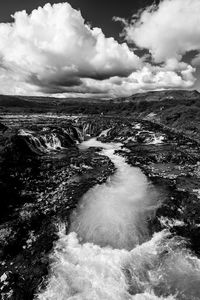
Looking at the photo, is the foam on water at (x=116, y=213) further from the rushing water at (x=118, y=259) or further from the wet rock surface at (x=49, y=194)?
the wet rock surface at (x=49, y=194)

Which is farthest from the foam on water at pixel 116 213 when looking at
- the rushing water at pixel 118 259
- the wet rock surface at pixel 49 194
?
the wet rock surface at pixel 49 194

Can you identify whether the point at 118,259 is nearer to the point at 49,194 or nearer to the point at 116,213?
the point at 116,213

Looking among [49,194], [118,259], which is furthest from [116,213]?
[49,194]

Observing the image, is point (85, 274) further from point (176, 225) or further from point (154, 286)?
point (176, 225)

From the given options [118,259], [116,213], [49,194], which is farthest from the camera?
[49,194]

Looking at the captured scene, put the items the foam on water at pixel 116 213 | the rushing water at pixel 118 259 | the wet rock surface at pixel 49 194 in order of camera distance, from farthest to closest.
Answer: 1. the foam on water at pixel 116 213
2. the wet rock surface at pixel 49 194
3. the rushing water at pixel 118 259

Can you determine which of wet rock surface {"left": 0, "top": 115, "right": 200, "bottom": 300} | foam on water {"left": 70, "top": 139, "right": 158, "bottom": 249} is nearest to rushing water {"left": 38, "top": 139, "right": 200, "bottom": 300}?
foam on water {"left": 70, "top": 139, "right": 158, "bottom": 249}
